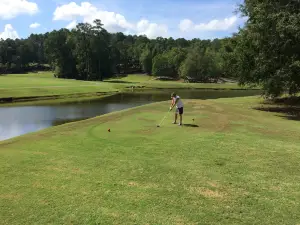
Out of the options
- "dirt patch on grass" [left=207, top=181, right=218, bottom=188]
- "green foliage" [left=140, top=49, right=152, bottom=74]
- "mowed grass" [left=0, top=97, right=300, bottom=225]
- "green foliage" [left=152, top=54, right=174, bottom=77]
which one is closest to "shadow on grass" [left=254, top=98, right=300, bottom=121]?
"mowed grass" [left=0, top=97, right=300, bottom=225]

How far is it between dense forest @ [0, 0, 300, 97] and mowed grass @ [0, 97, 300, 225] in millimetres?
11207

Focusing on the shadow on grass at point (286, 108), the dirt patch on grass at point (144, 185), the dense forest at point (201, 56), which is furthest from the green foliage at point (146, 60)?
the dirt patch on grass at point (144, 185)

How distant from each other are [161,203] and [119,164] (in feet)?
12.9

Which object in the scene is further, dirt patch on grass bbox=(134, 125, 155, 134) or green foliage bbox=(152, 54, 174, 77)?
green foliage bbox=(152, 54, 174, 77)

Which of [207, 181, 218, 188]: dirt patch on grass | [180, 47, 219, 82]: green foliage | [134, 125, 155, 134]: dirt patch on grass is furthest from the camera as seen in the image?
[180, 47, 219, 82]: green foliage

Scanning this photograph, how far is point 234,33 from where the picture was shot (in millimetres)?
36781

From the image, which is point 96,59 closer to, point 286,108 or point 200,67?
point 200,67

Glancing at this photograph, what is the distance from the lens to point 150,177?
1130cm

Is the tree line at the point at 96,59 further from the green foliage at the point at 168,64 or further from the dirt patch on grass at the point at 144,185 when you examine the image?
the dirt patch on grass at the point at 144,185

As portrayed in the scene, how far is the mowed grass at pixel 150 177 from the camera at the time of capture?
28.1ft

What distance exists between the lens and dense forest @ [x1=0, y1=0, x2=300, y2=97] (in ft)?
91.5

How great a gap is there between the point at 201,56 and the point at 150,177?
12073cm

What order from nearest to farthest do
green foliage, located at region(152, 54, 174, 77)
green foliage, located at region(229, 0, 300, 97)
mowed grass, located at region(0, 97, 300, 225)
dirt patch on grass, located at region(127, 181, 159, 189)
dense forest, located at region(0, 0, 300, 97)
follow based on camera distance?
mowed grass, located at region(0, 97, 300, 225) < dirt patch on grass, located at region(127, 181, 159, 189) < green foliage, located at region(229, 0, 300, 97) < dense forest, located at region(0, 0, 300, 97) < green foliage, located at region(152, 54, 174, 77)

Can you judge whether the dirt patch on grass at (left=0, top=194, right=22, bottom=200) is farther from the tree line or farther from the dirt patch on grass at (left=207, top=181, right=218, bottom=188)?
the tree line
